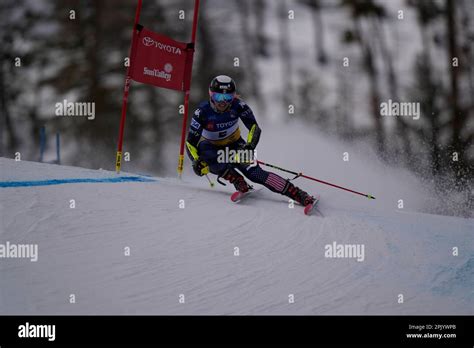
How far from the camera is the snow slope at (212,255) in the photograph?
8.13ft

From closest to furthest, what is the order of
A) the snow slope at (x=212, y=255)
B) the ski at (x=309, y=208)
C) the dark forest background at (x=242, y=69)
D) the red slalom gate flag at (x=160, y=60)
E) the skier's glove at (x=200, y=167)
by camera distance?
the snow slope at (x=212, y=255), the ski at (x=309, y=208), the skier's glove at (x=200, y=167), the red slalom gate flag at (x=160, y=60), the dark forest background at (x=242, y=69)

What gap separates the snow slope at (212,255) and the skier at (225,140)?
0.67 feet

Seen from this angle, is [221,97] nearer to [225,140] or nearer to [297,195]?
[225,140]

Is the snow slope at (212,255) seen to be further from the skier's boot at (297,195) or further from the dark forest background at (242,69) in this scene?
the dark forest background at (242,69)

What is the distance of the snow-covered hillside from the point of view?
2.48m

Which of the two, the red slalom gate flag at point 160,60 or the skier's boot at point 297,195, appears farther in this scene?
the red slalom gate flag at point 160,60

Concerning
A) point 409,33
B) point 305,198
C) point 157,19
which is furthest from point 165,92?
point 305,198

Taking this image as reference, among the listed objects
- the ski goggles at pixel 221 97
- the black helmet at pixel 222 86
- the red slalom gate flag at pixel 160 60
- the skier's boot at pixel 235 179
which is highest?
the red slalom gate flag at pixel 160 60

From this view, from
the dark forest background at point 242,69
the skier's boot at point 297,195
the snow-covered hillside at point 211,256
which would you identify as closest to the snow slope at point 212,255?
the snow-covered hillside at point 211,256

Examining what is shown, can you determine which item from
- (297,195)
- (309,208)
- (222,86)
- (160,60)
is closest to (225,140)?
(222,86)

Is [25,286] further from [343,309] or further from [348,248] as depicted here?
[348,248]

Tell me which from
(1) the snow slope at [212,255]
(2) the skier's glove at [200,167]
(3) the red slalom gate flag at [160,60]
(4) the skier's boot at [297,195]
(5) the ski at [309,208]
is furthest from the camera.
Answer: (3) the red slalom gate flag at [160,60]

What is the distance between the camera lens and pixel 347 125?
34.1 feet
